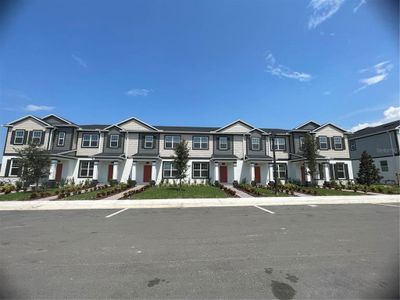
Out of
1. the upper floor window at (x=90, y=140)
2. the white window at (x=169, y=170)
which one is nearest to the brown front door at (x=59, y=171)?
the upper floor window at (x=90, y=140)

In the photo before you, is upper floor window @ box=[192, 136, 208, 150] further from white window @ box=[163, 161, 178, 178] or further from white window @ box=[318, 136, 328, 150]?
white window @ box=[318, 136, 328, 150]

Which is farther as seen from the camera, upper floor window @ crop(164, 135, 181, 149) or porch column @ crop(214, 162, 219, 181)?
upper floor window @ crop(164, 135, 181, 149)

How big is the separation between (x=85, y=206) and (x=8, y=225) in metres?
4.91

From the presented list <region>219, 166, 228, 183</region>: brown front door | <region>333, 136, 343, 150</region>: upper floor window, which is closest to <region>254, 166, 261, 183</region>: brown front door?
<region>219, 166, 228, 183</region>: brown front door

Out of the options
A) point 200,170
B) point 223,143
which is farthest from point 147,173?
point 223,143

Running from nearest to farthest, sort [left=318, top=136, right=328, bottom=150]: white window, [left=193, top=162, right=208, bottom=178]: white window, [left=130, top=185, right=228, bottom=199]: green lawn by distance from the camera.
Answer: [left=130, top=185, right=228, bottom=199]: green lawn, [left=193, top=162, right=208, bottom=178]: white window, [left=318, top=136, right=328, bottom=150]: white window

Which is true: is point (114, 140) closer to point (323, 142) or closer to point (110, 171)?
point (110, 171)

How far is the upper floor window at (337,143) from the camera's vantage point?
2614cm

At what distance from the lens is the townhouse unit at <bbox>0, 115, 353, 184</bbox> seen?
23297 millimetres

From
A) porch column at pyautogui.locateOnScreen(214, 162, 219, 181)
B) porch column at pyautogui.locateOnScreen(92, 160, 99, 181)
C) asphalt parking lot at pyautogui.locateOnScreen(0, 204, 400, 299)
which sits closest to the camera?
asphalt parking lot at pyautogui.locateOnScreen(0, 204, 400, 299)

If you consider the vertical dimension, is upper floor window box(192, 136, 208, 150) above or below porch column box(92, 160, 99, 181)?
above

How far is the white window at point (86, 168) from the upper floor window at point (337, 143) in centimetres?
2969

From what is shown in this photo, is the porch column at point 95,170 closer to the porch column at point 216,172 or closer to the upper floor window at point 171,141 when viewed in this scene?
the upper floor window at point 171,141

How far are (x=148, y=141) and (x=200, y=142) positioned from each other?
628 centimetres
